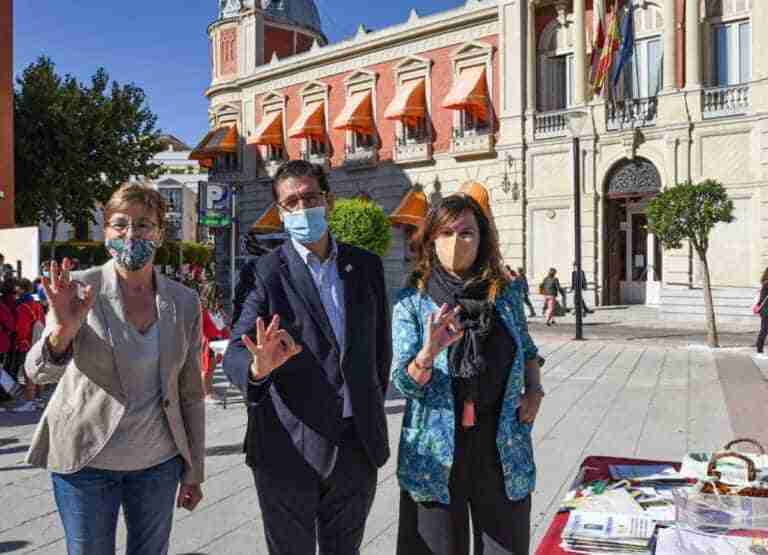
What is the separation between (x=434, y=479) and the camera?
8.12ft

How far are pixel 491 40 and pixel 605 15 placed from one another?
3.95 metres

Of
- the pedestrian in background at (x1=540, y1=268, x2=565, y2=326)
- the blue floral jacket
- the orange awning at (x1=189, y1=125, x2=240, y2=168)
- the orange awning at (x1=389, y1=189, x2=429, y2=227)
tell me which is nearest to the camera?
the blue floral jacket

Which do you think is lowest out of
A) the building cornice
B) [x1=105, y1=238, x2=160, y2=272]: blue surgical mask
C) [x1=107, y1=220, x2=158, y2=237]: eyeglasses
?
[x1=105, y1=238, x2=160, y2=272]: blue surgical mask

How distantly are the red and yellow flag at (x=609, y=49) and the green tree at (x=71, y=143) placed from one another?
51.6 feet

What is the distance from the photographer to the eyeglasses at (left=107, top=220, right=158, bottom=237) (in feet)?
8.18

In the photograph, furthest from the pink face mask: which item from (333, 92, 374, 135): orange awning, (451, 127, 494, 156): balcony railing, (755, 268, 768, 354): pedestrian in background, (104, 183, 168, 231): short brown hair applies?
(333, 92, 374, 135): orange awning

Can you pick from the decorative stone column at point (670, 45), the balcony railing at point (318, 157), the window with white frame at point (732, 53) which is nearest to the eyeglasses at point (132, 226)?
the decorative stone column at point (670, 45)

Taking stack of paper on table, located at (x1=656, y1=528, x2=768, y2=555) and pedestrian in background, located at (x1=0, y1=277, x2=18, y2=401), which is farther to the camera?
pedestrian in background, located at (x1=0, y1=277, x2=18, y2=401)

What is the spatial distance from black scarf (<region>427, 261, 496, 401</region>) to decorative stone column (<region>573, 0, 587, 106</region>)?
2034 cm

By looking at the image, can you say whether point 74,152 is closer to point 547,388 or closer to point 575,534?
point 547,388

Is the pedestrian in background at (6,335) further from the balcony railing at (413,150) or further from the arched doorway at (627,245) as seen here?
the balcony railing at (413,150)

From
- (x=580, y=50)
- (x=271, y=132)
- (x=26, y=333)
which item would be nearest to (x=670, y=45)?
(x=580, y=50)

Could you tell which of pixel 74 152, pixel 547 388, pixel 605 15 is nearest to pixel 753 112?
pixel 605 15

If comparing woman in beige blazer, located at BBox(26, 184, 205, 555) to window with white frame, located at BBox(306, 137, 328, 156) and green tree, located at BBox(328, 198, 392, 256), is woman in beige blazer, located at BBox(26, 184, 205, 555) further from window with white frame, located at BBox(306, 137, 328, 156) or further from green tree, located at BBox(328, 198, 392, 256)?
window with white frame, located at BBox(306, 137, 328, 156)
